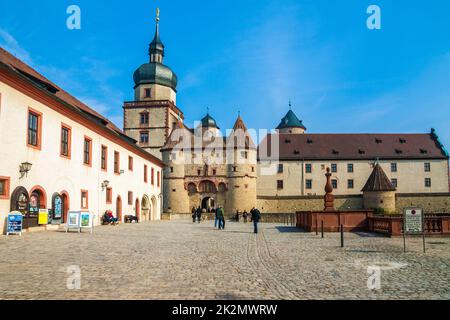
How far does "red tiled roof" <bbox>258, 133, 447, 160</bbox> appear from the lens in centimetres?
6394

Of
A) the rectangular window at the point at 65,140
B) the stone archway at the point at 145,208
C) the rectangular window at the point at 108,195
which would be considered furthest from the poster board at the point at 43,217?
the stone archway at the point at 145,208

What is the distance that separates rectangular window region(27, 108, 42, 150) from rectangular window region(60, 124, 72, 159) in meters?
2.68

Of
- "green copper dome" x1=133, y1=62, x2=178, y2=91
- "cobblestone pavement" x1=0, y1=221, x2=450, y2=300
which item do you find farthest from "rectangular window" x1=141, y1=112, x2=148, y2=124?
"cobblestone pavement" x1=0, y1=221, x2=450, y2=300

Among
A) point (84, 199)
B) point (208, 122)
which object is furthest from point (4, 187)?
point (208, 122)

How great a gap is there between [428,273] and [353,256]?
3139mm

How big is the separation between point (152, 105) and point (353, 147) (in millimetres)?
33700

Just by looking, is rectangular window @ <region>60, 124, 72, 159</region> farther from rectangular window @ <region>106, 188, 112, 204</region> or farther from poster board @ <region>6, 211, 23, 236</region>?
rectangular window @ <region>106, 188, 112, 204</region>

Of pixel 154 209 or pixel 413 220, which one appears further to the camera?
pixel 154 209

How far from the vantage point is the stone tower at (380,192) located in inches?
2030

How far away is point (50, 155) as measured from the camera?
855 inches

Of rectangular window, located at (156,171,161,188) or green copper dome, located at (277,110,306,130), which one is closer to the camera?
rectangular window, located at (156,171,161,188)

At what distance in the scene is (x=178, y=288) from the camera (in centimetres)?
758

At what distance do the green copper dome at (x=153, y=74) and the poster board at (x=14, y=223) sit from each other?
4682 centimetres

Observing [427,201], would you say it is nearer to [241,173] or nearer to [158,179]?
[241,173]
